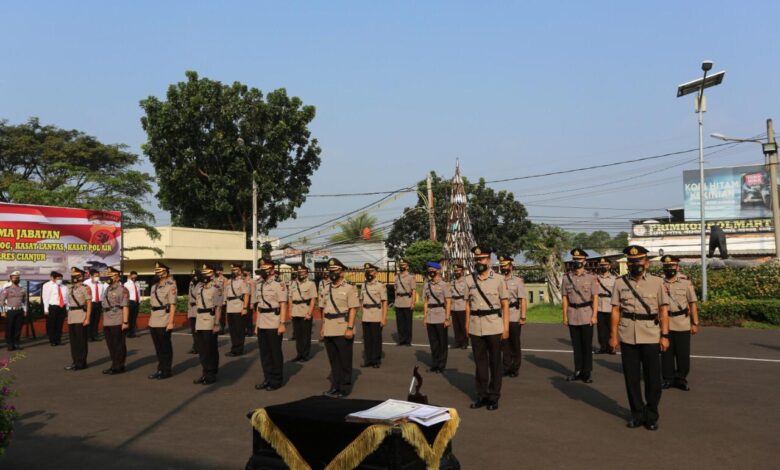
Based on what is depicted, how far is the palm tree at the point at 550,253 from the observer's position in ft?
84.2

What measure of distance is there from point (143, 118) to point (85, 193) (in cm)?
763

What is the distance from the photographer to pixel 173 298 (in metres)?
11.0

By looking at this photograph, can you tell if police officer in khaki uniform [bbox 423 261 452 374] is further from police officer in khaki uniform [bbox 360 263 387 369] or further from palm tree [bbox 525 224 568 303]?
palm tree [bbox 525 224 568 303]

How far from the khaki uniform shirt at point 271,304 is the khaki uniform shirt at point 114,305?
9.76 ft

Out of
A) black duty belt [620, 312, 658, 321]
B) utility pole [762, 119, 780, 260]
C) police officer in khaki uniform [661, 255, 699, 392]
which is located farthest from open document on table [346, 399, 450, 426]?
utility pole [762, 119, 780, 260]

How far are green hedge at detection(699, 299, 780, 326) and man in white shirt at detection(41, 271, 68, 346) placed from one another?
16.2 m

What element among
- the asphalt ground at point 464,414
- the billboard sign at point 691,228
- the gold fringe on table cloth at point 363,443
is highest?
the billboard sign at point 691,228

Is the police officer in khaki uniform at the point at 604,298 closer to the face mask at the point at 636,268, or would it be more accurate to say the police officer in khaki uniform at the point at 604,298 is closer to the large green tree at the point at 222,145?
the face mask at the point at 636,268

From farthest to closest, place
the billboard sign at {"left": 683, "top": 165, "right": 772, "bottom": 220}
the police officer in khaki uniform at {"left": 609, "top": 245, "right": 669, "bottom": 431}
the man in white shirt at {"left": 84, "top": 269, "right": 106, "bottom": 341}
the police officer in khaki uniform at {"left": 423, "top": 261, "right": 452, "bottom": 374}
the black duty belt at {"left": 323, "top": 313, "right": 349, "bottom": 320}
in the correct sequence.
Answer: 1. the billboard sign at {"left": 683, "top": 165, "right": 772, "bottom": 220}
2. the man in white shirt at {"left": 84, "top": 269, "right": 106, "bottom": 341}
3. the police officer in khaki uniform at {"left": 423, "top": 261, "right": 452, "bottom": 374}
4. the black duty belt at {"left": 323, "top": 313, "right": 349, "bottom": 320}
5. the police officer in khaki uniform at {"left": 609, "top": 245, "right": 669, "bottom": 431}

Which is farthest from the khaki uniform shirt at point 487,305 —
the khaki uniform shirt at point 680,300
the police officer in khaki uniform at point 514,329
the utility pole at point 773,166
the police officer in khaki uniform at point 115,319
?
the utility pole at point 773,166

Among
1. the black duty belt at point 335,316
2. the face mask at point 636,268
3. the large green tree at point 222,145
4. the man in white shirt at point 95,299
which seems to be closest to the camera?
→ the face mask at point 636,268

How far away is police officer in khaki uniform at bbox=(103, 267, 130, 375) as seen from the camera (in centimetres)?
1159

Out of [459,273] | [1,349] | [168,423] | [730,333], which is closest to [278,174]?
[1,349]

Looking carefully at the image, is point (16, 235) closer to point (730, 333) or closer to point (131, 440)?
point (131, 440)
